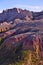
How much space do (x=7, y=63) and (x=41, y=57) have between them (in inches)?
134

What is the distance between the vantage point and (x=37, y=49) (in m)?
29.4

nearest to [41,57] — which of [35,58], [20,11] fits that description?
[35,58]

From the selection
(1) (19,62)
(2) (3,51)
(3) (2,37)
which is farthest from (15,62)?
(3) (2,37)

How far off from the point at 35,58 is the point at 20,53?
5.10 ft

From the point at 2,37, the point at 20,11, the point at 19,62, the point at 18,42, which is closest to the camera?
the point at 19,62

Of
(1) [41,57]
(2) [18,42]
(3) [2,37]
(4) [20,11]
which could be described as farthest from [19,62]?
(4) [20,11]

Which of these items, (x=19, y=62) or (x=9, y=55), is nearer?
(x=19, y=62)

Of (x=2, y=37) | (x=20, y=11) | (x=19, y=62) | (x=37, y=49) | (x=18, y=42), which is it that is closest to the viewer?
(x=19, y=62)

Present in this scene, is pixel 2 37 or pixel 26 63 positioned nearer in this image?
pixel 26 63

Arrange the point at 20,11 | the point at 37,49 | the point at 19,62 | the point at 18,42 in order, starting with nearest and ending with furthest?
the point at 19,62
the point at 37,49
the point at 18,42
the point at 20,11

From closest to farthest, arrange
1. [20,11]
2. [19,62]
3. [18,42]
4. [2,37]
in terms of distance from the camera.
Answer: [19,62]
[18,42]
[2,37]
[20,11]

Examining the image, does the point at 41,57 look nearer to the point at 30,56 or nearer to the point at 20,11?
the point at 30,56

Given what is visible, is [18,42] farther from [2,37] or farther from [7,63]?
[2,37]

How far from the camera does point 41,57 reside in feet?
93.2
